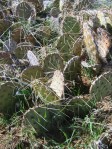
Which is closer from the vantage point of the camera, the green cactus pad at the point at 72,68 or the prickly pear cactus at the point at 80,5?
the green cactus pad at the point at 72,68

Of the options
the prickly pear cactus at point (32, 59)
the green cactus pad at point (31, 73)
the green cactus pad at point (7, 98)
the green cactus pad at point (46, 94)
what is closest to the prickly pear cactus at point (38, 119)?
the green cactus pad at point (46, 94)

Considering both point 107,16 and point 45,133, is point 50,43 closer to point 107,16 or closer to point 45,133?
point 107,16

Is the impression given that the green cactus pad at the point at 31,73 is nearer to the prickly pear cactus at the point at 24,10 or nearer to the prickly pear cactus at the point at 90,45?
the prickly pear cactus at the point at 90,45

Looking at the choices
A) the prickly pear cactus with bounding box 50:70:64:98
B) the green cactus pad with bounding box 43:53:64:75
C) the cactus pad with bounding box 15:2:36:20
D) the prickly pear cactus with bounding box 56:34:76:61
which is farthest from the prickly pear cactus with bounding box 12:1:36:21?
the prickly pear cactus with bounding box 50:70:64:98

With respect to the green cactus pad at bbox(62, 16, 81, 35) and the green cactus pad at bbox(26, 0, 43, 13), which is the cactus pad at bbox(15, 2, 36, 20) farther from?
the green cactus pad at bbox(62, 16, 81, 35)

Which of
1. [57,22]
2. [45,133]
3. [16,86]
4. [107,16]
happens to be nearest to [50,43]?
[57,22]

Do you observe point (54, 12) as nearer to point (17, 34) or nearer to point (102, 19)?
point (17, 34)
